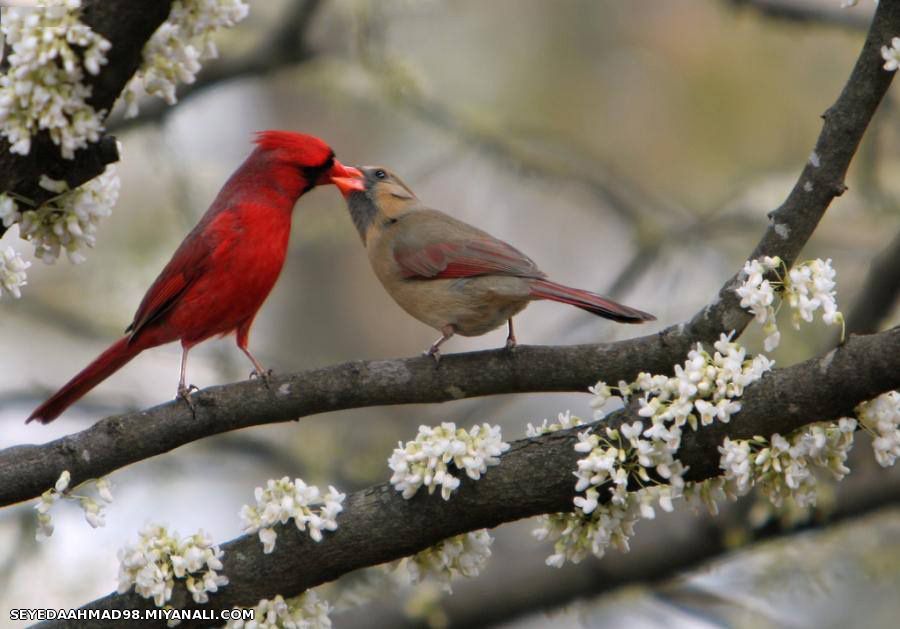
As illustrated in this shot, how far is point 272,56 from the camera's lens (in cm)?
595

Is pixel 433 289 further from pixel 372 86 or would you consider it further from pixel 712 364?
pixel 372 86

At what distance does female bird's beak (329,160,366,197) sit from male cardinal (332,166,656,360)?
0.23m

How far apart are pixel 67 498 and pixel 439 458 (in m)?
0.94

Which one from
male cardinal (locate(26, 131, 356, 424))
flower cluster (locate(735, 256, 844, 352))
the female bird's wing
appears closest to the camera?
flower cluster (locate(735, 256, 844, 352))

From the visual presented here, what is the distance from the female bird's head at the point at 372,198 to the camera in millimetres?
5164

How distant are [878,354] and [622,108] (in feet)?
29.1

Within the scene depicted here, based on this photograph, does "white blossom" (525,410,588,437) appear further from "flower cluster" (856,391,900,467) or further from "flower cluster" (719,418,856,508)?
"flower cluster" (856,391,900,467)

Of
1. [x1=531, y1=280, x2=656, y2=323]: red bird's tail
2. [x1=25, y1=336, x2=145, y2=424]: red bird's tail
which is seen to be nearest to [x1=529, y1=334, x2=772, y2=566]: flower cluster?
[x1=531, y1=280, x2=656, y2=323]: red bird's tail

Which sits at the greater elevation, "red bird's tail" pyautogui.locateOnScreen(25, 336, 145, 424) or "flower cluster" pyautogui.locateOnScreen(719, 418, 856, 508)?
"flower cluster" pyautogui.locateOnScreen(719, 418, 856, 508)

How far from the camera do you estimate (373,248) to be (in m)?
4.89

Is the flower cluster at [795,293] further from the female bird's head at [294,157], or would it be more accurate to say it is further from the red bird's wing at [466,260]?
the female bird's head at [294,157]

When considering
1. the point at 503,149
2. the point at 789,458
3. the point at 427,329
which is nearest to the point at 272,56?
the point at 503,149

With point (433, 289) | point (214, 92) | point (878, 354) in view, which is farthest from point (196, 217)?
point (878, 354)

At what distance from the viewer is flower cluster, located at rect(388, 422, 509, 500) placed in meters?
2.97
